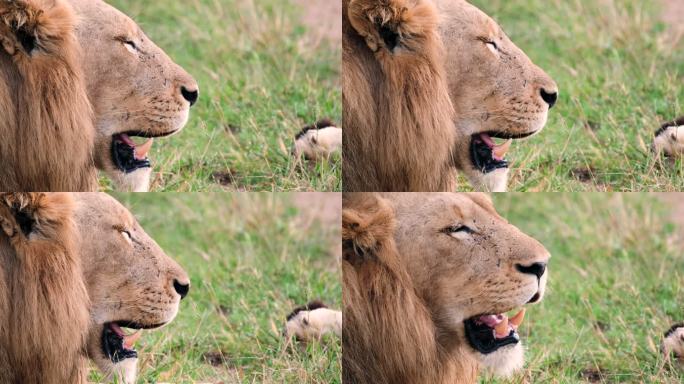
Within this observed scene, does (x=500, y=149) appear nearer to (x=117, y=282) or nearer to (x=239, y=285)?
(x=117, y=282)

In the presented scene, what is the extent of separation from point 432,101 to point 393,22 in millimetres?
248

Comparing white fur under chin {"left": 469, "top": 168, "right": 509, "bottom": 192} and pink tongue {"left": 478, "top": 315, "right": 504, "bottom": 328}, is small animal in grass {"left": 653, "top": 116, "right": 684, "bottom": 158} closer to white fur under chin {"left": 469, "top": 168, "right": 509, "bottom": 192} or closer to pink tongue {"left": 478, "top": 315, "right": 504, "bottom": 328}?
white fur under chin {"left": 469, "top": 168, "right": 509, "bottom": 192}

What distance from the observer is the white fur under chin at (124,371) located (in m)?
4.61

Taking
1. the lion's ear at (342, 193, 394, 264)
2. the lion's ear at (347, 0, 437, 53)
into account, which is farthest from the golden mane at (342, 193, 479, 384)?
the lion's ear at (347, 0, 437, 53)

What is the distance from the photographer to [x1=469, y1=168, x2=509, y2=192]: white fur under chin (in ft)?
15.2

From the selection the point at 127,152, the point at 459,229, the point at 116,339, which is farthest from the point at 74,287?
the point at 459,229

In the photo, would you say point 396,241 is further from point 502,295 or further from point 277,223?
point 277,223

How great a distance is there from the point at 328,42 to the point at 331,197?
0.63m

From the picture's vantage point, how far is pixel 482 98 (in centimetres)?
459

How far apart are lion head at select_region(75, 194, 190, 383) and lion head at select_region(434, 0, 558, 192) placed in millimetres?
881

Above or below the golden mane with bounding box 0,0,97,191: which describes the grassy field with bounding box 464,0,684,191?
below

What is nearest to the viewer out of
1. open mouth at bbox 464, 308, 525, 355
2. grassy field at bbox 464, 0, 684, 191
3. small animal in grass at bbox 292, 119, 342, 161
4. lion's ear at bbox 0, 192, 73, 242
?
lion's ear at bbox 0, 192, 73, 242

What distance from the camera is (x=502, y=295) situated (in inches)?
177

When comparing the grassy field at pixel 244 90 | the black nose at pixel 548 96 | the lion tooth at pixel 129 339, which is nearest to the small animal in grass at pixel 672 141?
the black nose at pixel 548 96
